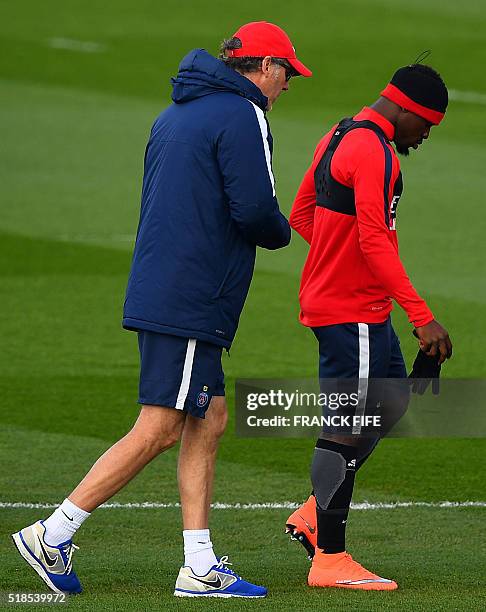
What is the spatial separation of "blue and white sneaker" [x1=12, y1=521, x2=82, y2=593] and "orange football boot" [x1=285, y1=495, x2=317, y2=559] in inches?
41.6

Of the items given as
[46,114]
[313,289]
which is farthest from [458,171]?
[313,289]

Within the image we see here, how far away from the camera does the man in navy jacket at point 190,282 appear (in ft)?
21.1

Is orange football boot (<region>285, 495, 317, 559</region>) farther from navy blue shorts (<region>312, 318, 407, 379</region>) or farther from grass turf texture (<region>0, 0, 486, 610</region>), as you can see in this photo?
navy blue shorts (<region>312, 318, 407, 379</region>)

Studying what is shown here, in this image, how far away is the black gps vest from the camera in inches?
267

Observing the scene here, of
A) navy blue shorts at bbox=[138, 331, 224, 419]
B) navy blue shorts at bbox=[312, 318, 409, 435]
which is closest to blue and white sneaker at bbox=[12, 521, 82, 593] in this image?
navy blue shorts at bbox=[138, 331, 224, 419]

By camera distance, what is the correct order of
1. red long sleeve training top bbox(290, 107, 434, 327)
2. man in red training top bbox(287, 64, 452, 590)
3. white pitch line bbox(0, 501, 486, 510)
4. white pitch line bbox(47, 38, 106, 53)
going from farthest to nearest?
white pitch line bbox(47, 38, 106, 53) → white pitch line bbox(0, 501, 486, 510) → man in red training top bbox(287, 64, 452, 590) → red long sleeve training top bbox(290, 107, 434, 327)

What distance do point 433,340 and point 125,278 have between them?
32.0 ft

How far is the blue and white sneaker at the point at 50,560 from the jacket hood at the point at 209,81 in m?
1.70

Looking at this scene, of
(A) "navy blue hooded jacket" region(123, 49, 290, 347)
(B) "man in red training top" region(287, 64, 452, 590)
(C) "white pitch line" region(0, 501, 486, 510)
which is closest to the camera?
(A) "navy blue hooded jacket" region(123, 49, 290, 347)

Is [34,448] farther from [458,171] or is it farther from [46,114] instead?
[46,114]

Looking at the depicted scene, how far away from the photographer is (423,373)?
689cm

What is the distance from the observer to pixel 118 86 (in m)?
30.0

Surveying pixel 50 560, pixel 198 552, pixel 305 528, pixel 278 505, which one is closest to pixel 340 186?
pixel 305 528

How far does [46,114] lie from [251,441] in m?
17.7
